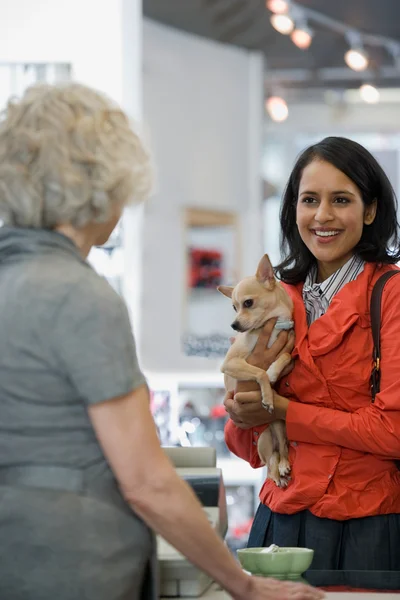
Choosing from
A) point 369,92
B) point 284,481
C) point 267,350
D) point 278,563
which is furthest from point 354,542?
point 369,92

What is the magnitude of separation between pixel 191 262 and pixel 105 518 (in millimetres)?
6181

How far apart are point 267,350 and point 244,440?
257 mm

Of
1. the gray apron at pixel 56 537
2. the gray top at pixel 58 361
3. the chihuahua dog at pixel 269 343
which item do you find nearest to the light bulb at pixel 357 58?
the chihuahua dog at pixel 269 343

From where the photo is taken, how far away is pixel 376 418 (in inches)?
88.4

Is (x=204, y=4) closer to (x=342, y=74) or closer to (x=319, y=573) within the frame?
(x=342, y=74)

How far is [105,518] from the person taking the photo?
4.87 ft

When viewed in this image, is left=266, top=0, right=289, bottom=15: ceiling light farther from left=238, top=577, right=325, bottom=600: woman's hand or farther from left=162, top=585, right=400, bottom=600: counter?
left=238, top=577, right=325, bottom=600: woman's hand

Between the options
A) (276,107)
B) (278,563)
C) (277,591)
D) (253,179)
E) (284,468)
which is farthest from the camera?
(276,107)

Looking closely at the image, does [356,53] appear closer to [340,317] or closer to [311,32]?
[311,32]

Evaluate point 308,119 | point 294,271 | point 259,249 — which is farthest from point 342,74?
point 294,271

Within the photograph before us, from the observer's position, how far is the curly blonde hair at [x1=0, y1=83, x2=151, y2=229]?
4.89 feet

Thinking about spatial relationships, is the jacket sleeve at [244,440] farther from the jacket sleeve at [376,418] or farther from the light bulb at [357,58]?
the light bulb at [357,58]

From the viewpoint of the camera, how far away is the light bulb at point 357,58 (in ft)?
25.9

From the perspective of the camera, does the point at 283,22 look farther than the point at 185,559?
Yes
